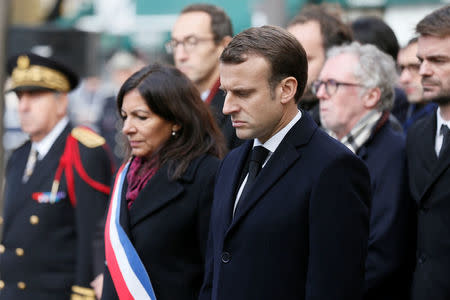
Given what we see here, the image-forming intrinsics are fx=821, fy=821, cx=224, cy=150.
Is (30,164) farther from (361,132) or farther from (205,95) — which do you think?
→ (361,132)

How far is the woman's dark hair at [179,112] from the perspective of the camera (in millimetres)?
4227

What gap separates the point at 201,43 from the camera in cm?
521

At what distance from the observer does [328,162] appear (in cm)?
316

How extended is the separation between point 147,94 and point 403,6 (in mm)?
14407

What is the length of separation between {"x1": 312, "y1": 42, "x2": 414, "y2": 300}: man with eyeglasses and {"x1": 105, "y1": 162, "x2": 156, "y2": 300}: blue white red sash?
A: 3.72 feet

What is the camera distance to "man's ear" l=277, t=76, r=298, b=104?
3326mm

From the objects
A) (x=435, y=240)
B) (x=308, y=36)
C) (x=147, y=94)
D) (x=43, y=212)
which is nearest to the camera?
(x=435, y=240)

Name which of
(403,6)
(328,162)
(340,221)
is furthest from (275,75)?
(403,6)

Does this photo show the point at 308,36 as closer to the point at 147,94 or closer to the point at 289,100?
the point at 147,94

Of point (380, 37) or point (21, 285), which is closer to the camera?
point (21, 285)

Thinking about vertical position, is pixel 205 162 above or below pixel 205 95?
below

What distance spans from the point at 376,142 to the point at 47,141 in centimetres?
219

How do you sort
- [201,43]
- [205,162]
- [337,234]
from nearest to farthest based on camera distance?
[337,234] → [205,162] → [201,43]

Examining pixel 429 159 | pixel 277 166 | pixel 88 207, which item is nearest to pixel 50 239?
pixel 88 207
